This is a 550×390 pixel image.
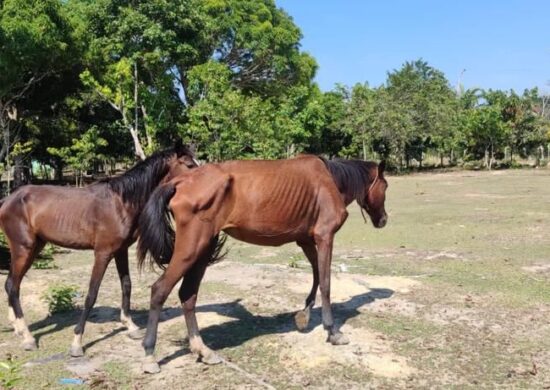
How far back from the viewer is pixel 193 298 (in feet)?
17.0

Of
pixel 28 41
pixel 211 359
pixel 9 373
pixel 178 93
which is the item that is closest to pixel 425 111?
pixel 178 93

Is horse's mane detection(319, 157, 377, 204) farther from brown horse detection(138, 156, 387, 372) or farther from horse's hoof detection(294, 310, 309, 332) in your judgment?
horse's hoof detection(294, 310, 309, 332)

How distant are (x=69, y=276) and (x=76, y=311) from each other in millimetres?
2247

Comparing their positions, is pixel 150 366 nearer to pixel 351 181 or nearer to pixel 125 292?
pixel 125 292

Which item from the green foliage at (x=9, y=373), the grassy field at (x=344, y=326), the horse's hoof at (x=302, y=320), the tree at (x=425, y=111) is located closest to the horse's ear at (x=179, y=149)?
the grassy field at (x=344, y=326)

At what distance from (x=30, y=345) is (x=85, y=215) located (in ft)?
4.71

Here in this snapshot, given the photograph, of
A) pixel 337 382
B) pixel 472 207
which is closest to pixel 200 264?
pixel 337 382

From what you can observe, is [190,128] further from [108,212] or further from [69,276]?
[108,212]

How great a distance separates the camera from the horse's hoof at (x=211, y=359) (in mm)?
4941

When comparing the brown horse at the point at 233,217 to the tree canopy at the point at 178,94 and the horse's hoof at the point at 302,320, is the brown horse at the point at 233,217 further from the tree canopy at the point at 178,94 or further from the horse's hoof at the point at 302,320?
the tree canopy at the point at 178,94

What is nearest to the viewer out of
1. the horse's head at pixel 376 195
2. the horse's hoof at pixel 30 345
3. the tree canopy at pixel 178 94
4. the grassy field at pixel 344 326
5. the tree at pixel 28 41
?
the grassy field at pixel 344 326

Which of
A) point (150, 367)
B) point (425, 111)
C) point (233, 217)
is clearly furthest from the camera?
point (425, 111)

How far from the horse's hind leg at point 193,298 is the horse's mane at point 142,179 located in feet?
3.06

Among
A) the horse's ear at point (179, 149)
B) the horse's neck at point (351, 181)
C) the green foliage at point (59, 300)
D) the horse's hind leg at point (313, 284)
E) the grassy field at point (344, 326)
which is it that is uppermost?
the horse's ear at point (179, 149)
